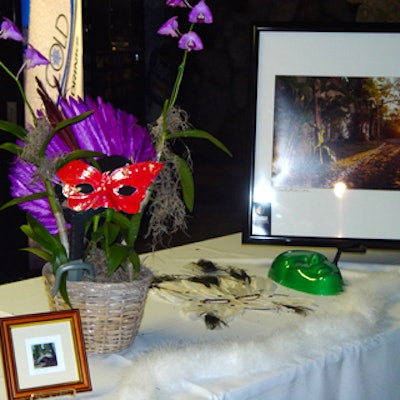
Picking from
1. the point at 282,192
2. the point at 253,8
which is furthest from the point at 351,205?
the point at 253,8

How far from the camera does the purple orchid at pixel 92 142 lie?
0.98 metres

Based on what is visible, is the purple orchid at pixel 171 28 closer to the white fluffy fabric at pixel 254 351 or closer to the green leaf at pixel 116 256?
the green leaf at pixel 116 256

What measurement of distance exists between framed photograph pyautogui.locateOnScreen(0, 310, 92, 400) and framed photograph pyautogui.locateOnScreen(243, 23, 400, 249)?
0.57 meters

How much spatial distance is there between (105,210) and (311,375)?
342mm

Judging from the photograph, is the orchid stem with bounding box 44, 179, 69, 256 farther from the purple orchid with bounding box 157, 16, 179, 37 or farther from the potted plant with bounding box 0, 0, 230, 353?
the purple orchid with bounding box 157, 16, 179, 37

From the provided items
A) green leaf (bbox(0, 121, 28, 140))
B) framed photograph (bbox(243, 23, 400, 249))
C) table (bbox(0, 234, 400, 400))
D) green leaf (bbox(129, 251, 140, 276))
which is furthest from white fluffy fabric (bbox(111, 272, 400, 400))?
green leaf (bbox(0, 121, 28, 140))

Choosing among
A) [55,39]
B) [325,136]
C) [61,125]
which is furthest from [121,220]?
[55,39]

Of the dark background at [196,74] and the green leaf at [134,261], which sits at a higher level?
the dark background at [196,74]

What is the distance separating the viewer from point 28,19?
261cm

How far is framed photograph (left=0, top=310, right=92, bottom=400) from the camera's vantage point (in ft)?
2.65

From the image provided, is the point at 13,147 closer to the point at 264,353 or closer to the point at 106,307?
the point at 106,307

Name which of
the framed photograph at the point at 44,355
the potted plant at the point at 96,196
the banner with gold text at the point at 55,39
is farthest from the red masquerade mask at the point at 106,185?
the banner with gold text at the point at 55,39

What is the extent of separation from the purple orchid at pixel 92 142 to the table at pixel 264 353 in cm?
17

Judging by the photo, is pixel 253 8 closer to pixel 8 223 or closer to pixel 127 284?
pixel 8 223
